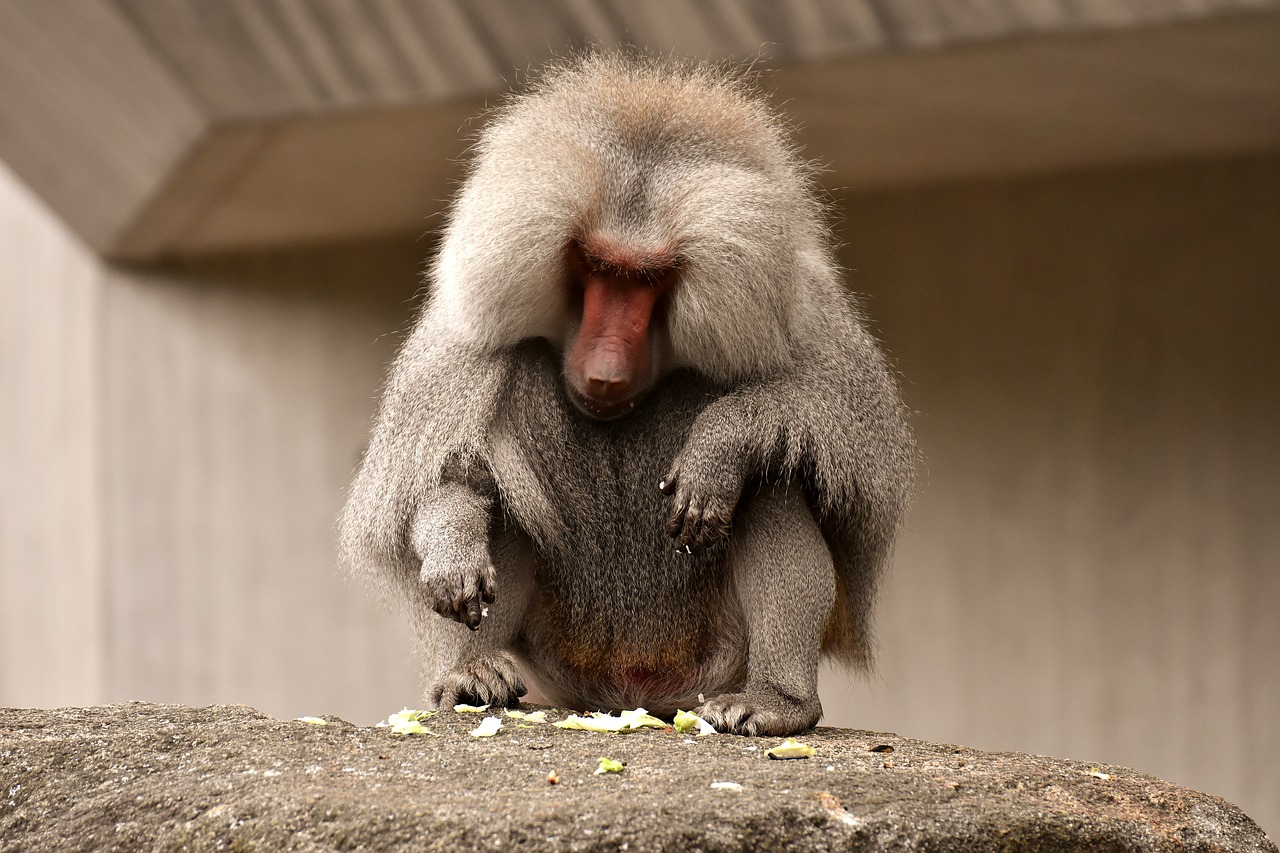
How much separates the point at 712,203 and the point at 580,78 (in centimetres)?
70

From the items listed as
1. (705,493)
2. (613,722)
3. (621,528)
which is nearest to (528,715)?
(613,722)

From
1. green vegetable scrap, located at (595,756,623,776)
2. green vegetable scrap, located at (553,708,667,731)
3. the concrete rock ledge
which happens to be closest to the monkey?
green vegetable scrap, located at (553,708,667,731)

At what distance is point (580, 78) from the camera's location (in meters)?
4.09

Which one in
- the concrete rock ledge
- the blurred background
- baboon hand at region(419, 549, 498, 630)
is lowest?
the concrete rock ledge

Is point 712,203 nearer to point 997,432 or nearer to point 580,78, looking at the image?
point 580,78

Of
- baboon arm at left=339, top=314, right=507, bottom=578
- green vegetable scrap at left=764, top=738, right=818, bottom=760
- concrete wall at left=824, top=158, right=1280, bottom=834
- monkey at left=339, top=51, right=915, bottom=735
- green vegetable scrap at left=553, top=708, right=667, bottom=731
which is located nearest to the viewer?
green vegetable scrap at left=764, top=738, right=818, bottom=760

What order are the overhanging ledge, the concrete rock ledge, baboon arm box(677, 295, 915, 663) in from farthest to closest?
the overhanging ledge, baboon arm box(677, 295, 915, 663), the concrete rock ledge

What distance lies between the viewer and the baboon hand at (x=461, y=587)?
3600 millimetres

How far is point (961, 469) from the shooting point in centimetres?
808

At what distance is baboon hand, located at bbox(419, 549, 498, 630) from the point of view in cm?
360

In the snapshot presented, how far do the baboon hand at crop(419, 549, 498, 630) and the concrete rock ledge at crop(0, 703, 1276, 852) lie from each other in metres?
0.26

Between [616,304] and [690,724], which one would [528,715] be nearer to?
[690,724]

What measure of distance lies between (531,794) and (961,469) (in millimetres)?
5689

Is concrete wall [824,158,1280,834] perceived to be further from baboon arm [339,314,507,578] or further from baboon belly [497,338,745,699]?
baboon arm [339,314,507,578]
